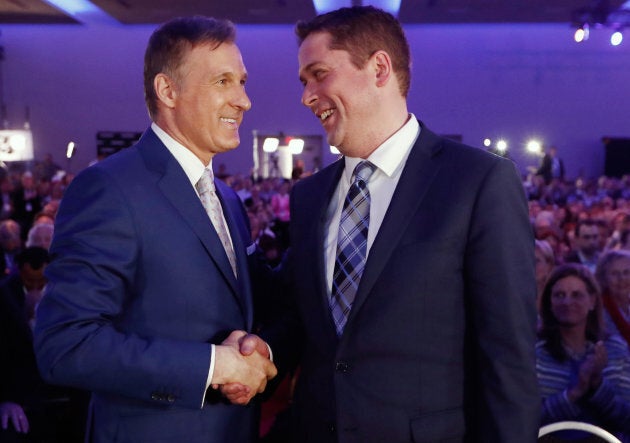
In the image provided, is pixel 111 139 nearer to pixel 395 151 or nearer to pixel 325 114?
pixel 325 114

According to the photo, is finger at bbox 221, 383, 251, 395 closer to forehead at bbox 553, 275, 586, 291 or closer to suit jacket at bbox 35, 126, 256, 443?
suit jacket at bbox 35, 126, 256, 443

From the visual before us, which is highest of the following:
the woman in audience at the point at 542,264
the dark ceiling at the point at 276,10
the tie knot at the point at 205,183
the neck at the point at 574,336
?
the dark ceiling at the point at 276,10

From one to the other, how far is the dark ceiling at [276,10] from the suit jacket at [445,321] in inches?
502

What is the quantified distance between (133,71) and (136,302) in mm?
17016

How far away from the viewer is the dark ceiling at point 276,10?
14.1 m

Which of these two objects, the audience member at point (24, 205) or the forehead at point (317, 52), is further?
the audience member at point (24, 205)

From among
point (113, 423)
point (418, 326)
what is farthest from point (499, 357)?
point (113, 423)

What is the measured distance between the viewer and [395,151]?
1.72 metres

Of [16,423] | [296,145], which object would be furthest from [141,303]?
[296,145]

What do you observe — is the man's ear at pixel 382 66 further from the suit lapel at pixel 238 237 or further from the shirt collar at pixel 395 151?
the suit lapel at pixel 238 237

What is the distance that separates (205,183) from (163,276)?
14.2 inches

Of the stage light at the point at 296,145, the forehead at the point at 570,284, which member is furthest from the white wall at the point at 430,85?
the forehead at the point at 570,284

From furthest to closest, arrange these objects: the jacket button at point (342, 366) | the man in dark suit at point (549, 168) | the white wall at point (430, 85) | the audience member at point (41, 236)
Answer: the white wall at point (430, 85), the man in dark suit at point (549, 168), the audience member at point (41, 236), the jacket button at point (342, 366)

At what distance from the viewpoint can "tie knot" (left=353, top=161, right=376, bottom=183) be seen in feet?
5.70
